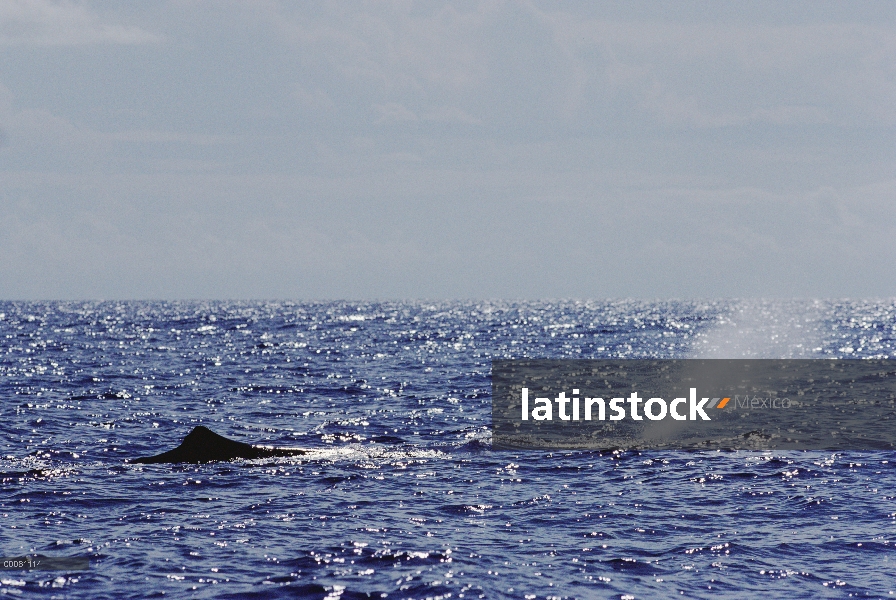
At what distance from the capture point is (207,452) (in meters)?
30.7

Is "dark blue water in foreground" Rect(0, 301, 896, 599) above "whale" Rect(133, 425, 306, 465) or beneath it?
beneath

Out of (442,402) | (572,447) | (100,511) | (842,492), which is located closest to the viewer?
(100,511)

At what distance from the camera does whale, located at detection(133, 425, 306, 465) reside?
30.4 metres

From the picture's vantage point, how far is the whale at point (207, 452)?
30.4 meters

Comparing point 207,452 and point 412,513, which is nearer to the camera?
point 412,513

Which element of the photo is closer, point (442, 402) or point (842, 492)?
point (842, 492)

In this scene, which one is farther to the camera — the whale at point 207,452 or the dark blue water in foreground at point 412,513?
the whale at point 207,452

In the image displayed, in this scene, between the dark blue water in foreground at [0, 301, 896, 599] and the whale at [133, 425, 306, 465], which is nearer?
the dark blue water in foreground at [0, 301, 896, 599]

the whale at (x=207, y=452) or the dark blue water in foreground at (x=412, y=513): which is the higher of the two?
the whale at (x=207, y=452)

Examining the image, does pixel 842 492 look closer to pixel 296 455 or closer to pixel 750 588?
pixel 750 588

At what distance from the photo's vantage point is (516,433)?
39062mm

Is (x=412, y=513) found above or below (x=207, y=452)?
below

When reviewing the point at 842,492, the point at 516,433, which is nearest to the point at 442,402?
the point at 516,433

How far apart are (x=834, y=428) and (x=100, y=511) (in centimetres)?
3038
